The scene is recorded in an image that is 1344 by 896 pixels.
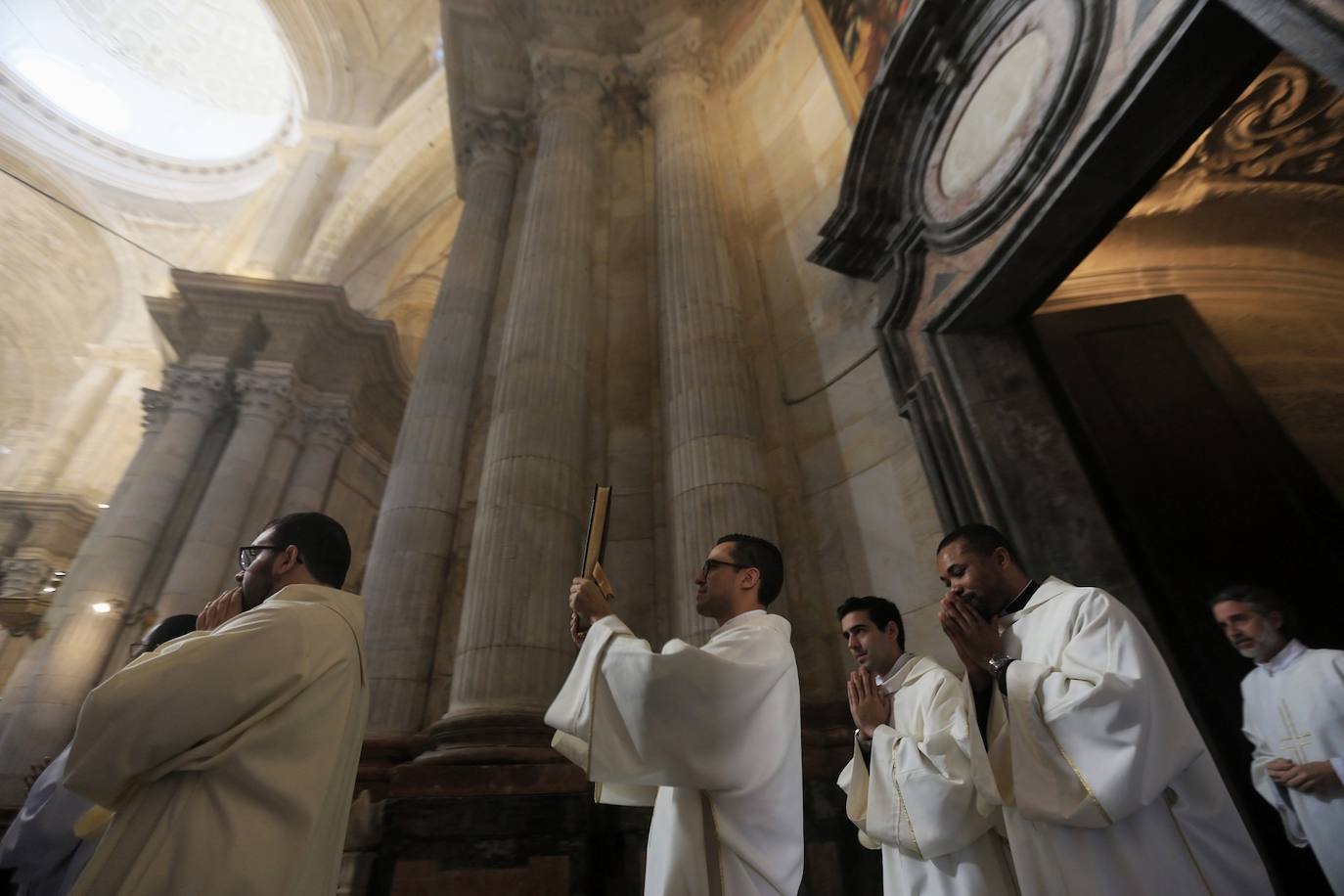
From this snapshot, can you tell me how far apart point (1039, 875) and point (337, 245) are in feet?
50.4

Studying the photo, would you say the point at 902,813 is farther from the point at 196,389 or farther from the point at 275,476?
the point at 196,389

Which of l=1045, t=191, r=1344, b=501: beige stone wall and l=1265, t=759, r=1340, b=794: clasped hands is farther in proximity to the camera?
l=1045, t=191, r=1344, b=501: beige stone wall

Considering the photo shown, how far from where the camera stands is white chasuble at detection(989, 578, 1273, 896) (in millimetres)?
1500

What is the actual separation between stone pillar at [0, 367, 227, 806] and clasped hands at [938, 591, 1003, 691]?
9.24 m

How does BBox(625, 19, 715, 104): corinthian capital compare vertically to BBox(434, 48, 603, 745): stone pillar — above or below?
above

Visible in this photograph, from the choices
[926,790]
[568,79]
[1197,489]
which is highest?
[568,79]

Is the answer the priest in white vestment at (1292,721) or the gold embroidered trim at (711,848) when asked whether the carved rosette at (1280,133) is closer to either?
the priest in white vestment at (1292,721)

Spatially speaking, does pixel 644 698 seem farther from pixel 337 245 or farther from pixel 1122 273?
pixel 337 245

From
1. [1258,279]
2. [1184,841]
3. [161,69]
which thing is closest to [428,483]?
[1184,841]

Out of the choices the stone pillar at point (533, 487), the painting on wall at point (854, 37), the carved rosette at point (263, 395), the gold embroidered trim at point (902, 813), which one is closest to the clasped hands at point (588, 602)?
the gold embroidered trim at point (902, 813)

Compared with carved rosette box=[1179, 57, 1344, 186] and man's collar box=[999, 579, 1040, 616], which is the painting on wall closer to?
carved rosette box=[1179, 57, 1344, 186]

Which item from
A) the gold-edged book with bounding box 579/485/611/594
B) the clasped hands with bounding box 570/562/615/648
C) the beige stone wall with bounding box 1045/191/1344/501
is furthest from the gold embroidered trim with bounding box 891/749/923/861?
the beige stone wall with bounding box 1045/191/1344/501

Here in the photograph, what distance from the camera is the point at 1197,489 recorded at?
3.62 meters

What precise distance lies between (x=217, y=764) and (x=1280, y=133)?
23.5ft
